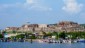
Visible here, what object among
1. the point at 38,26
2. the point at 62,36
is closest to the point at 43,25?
the point at 38,26

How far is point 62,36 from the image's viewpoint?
115312 mm

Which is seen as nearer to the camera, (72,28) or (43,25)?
(72,28)

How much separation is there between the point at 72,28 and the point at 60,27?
762 centimetres

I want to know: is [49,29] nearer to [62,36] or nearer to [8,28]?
[8,28]

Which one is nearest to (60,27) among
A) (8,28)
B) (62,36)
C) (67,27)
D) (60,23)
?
(67,27)

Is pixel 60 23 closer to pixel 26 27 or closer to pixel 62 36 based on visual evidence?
pixel 26 27

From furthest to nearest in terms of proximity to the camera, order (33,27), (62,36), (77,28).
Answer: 1. (33,27)
2. (77,28)
3. (62,36)

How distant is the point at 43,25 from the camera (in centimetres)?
18625

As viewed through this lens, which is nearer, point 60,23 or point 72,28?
point 72,28

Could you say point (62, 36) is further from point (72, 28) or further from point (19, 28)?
point (19, 28)

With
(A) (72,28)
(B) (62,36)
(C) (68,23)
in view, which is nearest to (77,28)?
(A) (72,28)

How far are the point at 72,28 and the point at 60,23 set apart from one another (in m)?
21.9

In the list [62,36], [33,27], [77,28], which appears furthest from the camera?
[33,27]

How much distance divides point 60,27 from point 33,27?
16392mm
